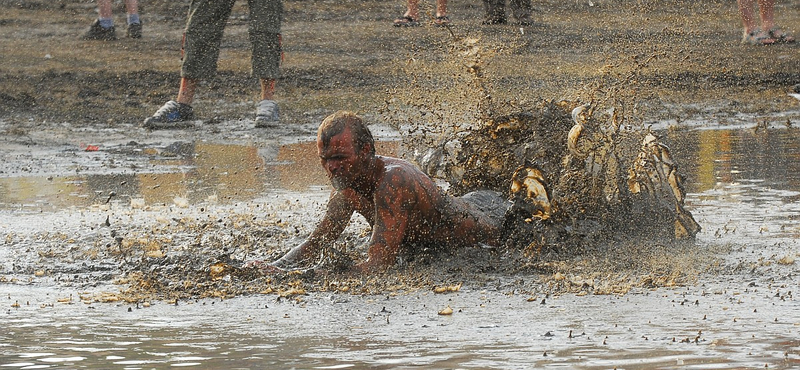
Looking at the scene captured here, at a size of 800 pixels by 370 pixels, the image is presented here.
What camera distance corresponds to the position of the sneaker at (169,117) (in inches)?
400

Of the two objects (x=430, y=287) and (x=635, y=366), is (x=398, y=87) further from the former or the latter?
(x=635, y=366)

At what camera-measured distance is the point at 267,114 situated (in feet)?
33.2

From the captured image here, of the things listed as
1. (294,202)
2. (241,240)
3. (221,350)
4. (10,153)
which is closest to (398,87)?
(10,153)

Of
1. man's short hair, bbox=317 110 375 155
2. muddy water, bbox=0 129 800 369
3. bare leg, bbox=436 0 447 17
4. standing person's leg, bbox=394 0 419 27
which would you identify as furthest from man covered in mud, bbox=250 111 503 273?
standing person's leg, bbox=394 0 419 27

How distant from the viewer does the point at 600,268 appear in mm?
5340

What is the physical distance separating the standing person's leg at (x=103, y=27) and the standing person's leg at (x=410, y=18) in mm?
3118

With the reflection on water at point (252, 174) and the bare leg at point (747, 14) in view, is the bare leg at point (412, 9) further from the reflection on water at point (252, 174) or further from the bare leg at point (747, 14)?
the reflection on water at point (252, 174)

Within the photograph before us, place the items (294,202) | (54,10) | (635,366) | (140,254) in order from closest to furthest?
(635,366), (140,254), (294,202), (54,10)

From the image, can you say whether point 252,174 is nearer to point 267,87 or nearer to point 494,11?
point 267,87

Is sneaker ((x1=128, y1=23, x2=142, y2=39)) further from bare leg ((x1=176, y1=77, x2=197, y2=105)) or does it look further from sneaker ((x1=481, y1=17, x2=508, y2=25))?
bare leg ((x1=176, y1=77, x2=197, y2=105))

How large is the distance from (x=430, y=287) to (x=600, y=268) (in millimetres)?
705

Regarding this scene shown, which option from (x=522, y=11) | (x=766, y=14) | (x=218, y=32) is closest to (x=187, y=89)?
(x=218, y=32)

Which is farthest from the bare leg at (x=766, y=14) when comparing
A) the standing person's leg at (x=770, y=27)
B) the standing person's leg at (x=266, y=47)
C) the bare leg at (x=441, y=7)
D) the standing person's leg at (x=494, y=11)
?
the standing person's leg at (x=266, y=47)

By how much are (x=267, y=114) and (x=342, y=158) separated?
5.12 metres
